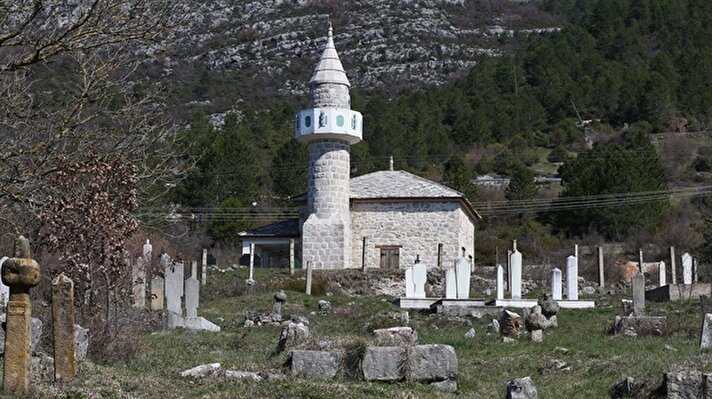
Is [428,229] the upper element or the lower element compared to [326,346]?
upper

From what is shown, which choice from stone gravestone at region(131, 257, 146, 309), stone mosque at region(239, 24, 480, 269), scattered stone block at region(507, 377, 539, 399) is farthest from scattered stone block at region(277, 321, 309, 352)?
stone mosque at region(239, 24, 480, 269)

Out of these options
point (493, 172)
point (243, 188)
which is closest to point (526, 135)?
point (493, 172)

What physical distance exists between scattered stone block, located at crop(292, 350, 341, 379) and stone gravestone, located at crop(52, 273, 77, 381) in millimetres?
2532

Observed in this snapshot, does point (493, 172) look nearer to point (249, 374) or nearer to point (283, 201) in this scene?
point (283, 201)

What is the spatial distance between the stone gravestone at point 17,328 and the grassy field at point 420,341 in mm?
240

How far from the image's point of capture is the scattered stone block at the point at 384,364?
41.4 feet

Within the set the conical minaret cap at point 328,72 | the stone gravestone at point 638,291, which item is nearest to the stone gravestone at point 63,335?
the stone gravestone at point 638,291

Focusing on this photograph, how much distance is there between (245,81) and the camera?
106250 mm

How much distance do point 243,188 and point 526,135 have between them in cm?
2605

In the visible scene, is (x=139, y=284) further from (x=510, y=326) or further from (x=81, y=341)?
(x=81, y=341)

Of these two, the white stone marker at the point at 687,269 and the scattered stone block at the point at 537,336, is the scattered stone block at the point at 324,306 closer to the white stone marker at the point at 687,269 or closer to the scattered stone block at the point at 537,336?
the scattered stone block at the point at 537,336

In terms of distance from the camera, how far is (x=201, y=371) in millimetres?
13039

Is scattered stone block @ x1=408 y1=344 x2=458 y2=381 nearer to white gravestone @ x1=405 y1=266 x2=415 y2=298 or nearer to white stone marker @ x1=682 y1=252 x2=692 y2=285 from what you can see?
white gravestone @ x1=405 y1=266 x2=415 y2=298

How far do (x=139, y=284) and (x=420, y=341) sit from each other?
7.34 metres
